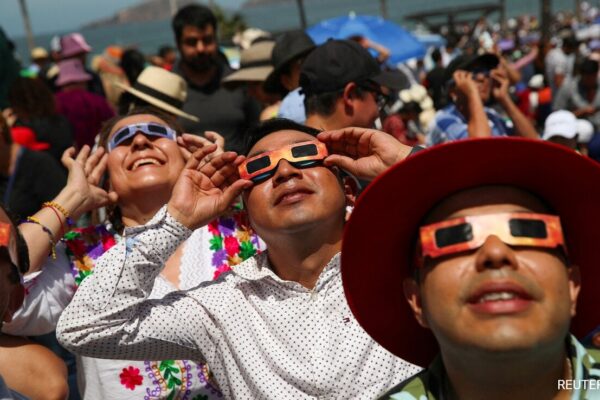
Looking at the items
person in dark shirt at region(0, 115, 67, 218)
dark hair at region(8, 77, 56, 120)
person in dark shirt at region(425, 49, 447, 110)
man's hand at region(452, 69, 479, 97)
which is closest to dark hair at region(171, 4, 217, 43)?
dark hair at region(8, 77, 56, 120)

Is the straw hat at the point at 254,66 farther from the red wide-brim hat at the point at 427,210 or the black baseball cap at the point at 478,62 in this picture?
the red wide-brim hat at the point at 427,210

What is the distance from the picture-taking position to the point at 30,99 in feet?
24.7

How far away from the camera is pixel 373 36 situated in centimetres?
1226

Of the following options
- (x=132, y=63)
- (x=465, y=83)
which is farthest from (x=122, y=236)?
(x=132, y=63)

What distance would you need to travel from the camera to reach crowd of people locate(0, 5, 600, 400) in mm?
2199

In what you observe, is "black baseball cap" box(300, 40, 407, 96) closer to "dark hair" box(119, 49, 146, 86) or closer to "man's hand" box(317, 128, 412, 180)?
"man's hand" box(317, 128, 412, 180)

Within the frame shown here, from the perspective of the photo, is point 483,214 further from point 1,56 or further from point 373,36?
point 373,36

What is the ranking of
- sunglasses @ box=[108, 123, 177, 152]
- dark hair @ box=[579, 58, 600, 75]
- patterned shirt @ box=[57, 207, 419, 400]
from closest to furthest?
1. patterned shirt @ box=[57, 207, 419, 400]
2. sunglasses @ box=[108, 123, 177, 152]
3. dark hair @ box=[579, 58, 600, 75]

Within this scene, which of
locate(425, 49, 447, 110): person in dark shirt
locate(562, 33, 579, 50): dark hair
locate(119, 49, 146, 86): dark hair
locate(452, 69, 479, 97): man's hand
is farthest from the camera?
locate(562, 33, 579, 50): dark hair

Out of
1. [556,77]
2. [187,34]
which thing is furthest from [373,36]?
[187,34]

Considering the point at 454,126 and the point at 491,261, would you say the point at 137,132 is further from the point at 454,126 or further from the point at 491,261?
the point at 454,126

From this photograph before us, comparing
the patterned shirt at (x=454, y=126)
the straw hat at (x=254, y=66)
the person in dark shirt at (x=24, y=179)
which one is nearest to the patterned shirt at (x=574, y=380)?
the patterned shirt at (x=454, y=126)

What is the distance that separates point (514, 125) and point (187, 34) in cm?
251

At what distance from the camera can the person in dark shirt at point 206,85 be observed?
21.8ft
